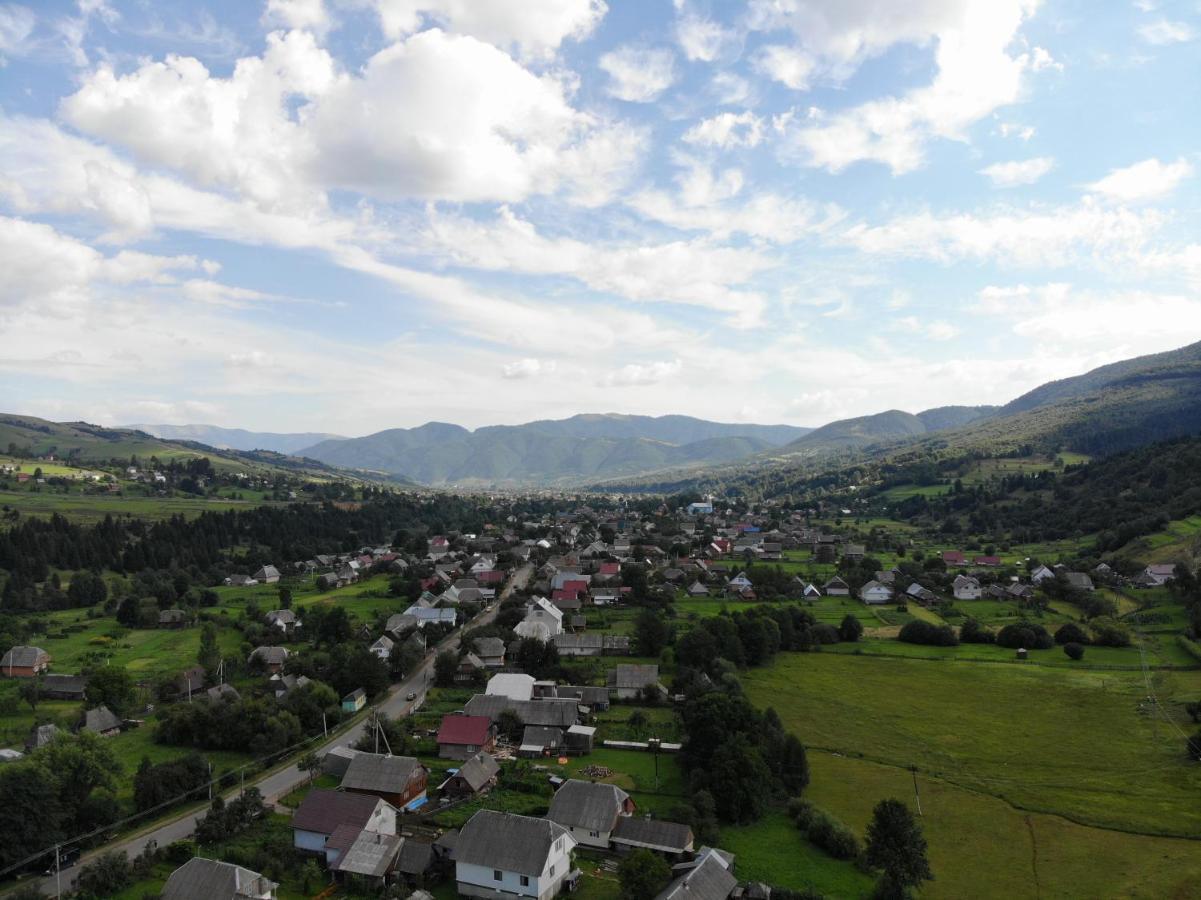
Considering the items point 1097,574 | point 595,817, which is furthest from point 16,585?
point 1097,574

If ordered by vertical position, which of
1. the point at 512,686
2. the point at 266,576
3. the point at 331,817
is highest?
the point at 331,817

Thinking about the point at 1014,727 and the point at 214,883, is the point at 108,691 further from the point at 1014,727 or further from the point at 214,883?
the point at 1014,727

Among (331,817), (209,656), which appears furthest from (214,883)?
(209,656)

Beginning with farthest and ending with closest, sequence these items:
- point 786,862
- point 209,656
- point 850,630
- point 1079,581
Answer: point 1079,581
point 850,630
point 209,656
point 786,862

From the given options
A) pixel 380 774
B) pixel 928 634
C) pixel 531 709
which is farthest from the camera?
pixel 928 634

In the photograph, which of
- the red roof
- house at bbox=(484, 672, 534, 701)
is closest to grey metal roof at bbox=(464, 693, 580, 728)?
house at bbox=(484, 672, 534, 701)

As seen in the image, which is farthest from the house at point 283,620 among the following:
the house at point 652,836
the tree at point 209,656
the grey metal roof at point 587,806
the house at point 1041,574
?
the house at point 1041,574

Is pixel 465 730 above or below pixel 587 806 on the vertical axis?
below
